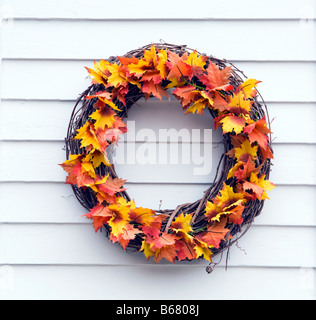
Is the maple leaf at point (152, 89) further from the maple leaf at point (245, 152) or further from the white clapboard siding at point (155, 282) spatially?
the white clapboard siding at point (155, 282)

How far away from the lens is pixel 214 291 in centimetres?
162

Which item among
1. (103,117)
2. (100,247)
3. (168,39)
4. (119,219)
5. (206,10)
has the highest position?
(206,10)

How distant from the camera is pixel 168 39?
5.41ft

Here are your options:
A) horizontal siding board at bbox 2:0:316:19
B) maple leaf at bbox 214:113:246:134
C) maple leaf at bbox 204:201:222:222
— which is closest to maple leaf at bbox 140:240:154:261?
maple leaf at bbox 204:201:222:222

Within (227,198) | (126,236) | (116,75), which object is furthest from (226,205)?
(116,75)

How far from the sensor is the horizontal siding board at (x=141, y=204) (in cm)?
163

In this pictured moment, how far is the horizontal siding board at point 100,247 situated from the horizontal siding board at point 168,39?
0.68 m

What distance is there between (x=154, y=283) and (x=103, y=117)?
662 mm

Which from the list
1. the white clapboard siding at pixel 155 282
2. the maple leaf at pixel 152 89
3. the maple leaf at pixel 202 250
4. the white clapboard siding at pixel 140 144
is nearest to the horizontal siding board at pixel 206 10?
the white clapboard siding at pixel 140 144

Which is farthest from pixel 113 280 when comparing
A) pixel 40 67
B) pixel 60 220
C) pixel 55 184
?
pixel 40 67

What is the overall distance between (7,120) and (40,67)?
24 cm

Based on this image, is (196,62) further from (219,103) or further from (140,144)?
(140,144)

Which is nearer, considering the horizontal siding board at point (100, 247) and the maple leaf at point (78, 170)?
the maple leaf at point (78, 170)

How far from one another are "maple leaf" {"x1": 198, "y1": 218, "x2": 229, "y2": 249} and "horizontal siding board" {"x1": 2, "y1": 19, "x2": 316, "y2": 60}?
65cm
